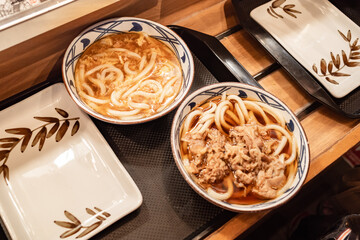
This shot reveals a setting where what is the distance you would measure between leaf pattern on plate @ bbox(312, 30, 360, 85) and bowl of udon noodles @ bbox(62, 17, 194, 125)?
0.87 meters

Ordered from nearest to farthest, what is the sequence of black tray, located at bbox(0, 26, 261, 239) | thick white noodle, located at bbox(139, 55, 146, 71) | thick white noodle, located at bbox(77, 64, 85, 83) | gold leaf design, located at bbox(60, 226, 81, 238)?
gold leaf design, located at bbox(60, 226, 81, 238), black tray, located at bbox(0, 26, 261, 239), thick white noodle, located at bbox(77, 64, 85, 83), thick white noodle, located at bbox(139, 55, 146, 71)

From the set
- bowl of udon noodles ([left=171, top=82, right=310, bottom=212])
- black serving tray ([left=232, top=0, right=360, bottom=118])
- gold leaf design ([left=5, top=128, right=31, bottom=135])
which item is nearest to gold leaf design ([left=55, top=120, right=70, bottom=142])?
gold leaf design ([left=5, top=128, right=31, bottom=135])

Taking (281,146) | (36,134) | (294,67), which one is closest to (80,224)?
(36,134)

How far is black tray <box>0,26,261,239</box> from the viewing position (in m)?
1.55

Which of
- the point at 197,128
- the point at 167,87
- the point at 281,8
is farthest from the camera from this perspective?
the point at 281,8

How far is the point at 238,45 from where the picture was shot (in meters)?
2.21

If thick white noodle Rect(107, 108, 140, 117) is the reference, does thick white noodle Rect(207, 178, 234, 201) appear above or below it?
below

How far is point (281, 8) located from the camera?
7.57 ft

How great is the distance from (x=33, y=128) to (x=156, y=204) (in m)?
0.74

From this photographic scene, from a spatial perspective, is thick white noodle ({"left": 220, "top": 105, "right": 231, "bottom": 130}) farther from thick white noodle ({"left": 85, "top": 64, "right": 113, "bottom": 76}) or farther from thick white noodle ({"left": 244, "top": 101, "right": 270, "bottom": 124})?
thick white noodle ({"left": 85, "top": 64, "right": 113, "bottom": 76})

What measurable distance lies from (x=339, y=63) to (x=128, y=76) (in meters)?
1.34

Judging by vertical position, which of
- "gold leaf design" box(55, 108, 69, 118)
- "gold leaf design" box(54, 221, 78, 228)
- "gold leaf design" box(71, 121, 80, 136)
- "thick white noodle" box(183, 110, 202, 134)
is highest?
"gold leaf design" box(55, 108, 69, 118)

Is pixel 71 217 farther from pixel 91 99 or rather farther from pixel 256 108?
pixel 256 108

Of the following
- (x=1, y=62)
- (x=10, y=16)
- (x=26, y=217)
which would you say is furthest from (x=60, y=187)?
(x=10, y=16)
